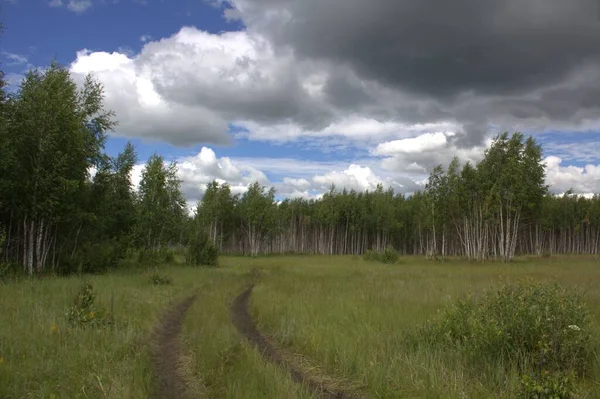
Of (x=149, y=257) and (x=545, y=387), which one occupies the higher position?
(x=545, y=387)

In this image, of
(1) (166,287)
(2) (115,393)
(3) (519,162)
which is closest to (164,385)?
(2) (115,393)

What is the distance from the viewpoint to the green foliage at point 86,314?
1072 centimetres

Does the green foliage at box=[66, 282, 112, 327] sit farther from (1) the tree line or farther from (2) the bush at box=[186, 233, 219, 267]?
(1) the tree line

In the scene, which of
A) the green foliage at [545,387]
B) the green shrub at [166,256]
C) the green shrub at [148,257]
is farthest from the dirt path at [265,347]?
the green shrub at [166,256]

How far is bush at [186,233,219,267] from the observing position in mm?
38844

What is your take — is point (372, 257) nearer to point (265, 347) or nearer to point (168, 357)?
point (265, 347)

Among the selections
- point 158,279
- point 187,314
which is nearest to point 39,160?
point 158,279

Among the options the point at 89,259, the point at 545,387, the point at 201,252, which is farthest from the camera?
the point at 201,252

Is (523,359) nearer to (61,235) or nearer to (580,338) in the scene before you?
(580,338)

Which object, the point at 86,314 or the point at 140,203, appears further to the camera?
the point at 140,203

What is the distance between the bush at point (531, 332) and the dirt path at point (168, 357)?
5812 millimetres

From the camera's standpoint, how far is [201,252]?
38.9 m

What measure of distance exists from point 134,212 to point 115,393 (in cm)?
3400

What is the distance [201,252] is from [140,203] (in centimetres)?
749
